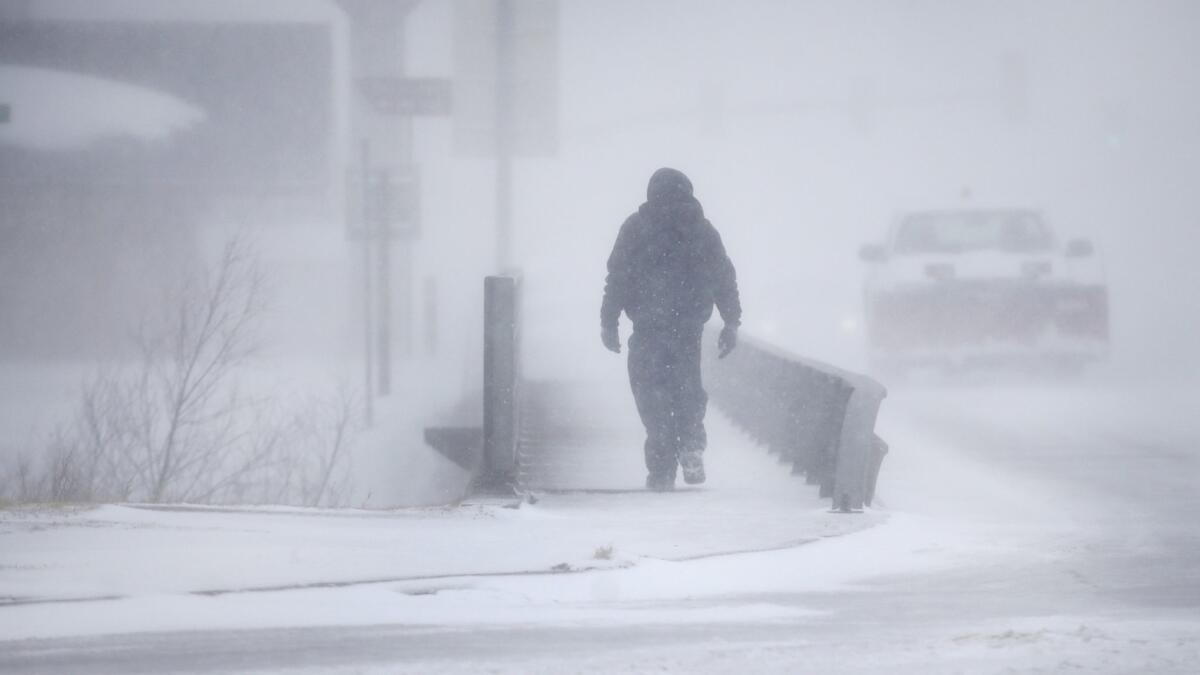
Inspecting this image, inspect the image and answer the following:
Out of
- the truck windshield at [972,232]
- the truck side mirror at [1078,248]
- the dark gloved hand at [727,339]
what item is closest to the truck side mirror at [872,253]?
the truck windshield at [972,232]

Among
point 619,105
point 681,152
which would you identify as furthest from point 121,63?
point 619,105

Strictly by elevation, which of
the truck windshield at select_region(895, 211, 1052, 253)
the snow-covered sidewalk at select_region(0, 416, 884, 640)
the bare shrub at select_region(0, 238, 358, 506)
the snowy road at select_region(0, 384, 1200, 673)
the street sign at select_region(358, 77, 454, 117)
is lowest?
the bare shrub at select_region(0, 238, 358, 506)

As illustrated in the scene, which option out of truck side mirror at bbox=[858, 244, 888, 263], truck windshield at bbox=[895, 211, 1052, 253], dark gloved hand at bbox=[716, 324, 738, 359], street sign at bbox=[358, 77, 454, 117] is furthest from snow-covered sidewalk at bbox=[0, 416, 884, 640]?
street sign at bbox=[358, 77, 454, 117]

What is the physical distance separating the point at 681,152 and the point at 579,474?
83560 mm

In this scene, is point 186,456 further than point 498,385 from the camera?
Yes

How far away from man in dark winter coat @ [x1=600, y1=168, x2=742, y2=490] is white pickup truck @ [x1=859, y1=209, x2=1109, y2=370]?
7.97 meters

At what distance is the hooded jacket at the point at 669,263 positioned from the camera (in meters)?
10.1

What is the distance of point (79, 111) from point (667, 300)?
86.3 ft

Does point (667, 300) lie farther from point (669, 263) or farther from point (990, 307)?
point (990, 307)

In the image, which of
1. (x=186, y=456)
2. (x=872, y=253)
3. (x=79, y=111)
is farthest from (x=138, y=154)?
(x=872, y=253)

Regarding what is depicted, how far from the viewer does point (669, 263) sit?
399 inches

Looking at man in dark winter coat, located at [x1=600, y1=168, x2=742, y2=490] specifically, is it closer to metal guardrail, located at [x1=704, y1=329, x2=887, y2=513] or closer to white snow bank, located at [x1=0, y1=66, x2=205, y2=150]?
metal guardrail, located at [x1=704, y1=329, x2=887, y2=513]

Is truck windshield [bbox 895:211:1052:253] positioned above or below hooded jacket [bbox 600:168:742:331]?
above

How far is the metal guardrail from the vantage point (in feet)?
29.4
